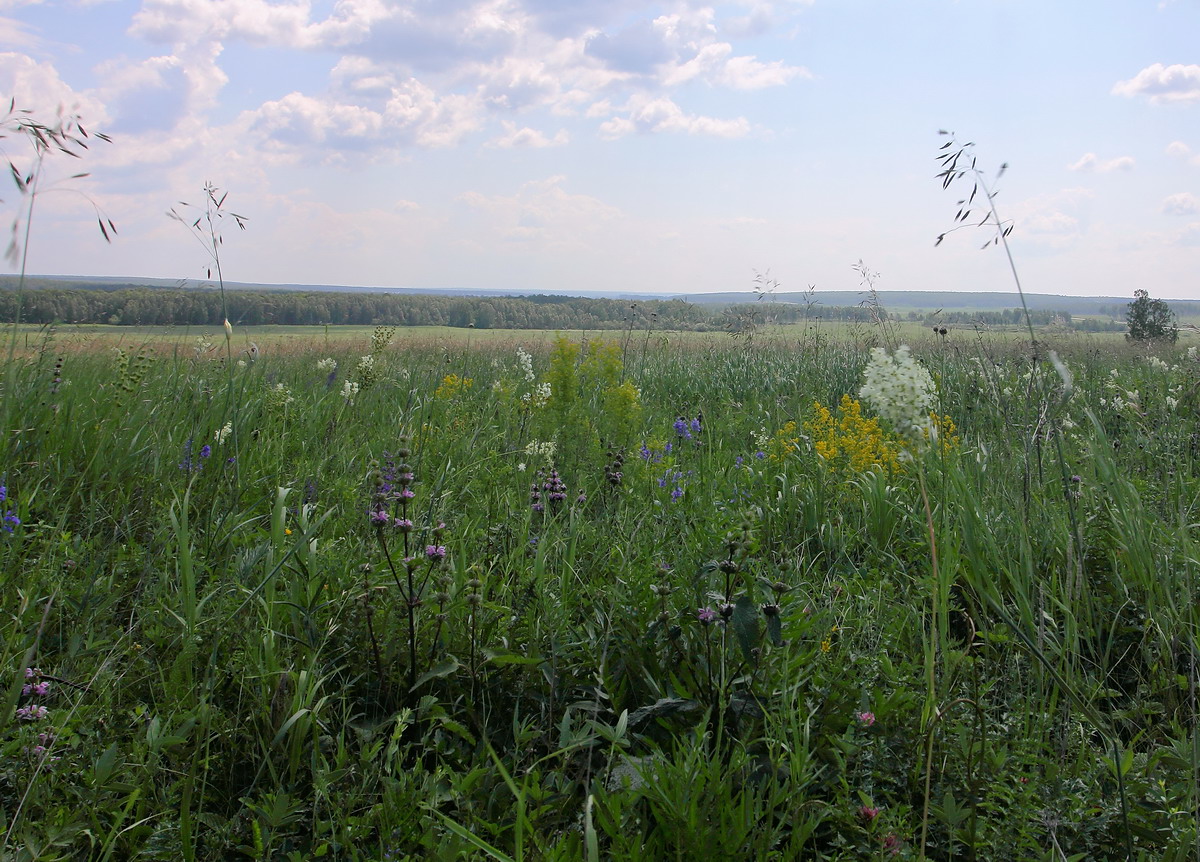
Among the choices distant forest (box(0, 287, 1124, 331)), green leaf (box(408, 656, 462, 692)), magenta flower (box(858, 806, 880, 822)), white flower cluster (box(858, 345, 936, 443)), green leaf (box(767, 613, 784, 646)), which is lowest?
magenta flower (box(858, 806, 880, 822))

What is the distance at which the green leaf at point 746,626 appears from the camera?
1.73 metres

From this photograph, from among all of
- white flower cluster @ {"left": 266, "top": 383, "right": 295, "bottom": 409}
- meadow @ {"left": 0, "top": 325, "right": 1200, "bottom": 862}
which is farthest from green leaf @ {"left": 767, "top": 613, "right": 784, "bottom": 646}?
white flower cluster @ {"left": 266, "top": 383, "right": 295, "bottom": 409}

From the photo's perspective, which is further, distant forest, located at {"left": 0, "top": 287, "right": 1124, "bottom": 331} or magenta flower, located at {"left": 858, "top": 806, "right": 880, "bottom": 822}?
distant forest, located at {"left": 0, "top": 287, "right": 1124, "bottom": 331}

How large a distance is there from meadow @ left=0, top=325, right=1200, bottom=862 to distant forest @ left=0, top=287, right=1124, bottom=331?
1.64m

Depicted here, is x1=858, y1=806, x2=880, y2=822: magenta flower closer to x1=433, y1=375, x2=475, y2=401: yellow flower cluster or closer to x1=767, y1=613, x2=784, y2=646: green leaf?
x1=767, y1=613, x2=784, y2=646: green leaf

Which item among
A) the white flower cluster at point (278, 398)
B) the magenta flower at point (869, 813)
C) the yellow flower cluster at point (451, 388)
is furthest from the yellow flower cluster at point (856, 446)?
the white flower cluster at point (278, 398)

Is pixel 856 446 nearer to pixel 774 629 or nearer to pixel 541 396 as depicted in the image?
pixel 541 396

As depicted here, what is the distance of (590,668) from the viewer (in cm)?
204

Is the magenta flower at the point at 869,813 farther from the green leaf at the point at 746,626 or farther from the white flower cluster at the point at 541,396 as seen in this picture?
the white flower cluster at the point at 541,396

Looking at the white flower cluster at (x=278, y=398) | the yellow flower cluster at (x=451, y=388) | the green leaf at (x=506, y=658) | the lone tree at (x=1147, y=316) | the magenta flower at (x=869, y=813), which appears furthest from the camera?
the lone tree at (x=1147, y=316)

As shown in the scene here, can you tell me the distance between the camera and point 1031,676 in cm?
215

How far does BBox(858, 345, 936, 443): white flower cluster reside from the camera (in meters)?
1.58

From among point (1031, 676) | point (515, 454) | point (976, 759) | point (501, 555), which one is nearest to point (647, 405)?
point (515, 454)

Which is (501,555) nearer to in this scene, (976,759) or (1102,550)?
(976,759)
